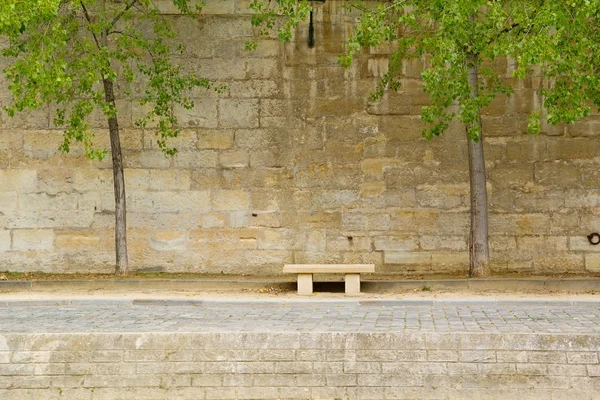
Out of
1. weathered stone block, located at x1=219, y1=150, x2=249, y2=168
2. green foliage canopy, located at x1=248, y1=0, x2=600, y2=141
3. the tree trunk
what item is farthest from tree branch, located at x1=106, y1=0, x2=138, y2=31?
weathered stone block, located at x1=219, y1=150, x2=249, y2=168

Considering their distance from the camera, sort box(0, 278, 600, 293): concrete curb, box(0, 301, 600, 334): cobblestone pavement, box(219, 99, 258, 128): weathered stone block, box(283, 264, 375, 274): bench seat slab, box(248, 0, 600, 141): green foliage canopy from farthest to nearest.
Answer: box(219, 99, 258, 128): weathered stone block → box(0, 278, 600, 293): concrete curb → box(283, 264, 375, 274): bench seat slab → box(248, 0, 600, 141): green foliage canopy → box(0, 301, 600, 334): cobblestone pavement

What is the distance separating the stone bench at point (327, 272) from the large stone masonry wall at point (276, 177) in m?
2.34

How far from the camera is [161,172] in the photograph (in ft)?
54.9

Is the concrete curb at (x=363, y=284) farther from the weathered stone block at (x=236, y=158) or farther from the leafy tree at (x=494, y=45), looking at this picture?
the weathered stone block at (x=236, y=158)

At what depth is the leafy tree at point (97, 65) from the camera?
13969 millimetres

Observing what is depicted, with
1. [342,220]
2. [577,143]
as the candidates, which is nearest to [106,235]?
[342,220]

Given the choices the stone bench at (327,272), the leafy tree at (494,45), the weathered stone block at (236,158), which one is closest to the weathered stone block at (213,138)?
the weathered stone block at (236,158)

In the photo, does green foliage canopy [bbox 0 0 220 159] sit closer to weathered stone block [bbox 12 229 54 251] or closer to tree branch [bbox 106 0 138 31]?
tree branch [bbox 106 0 138 31]

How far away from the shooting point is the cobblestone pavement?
31.7ft

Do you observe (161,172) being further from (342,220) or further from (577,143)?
(577,143)

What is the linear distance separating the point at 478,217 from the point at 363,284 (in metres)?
1.92

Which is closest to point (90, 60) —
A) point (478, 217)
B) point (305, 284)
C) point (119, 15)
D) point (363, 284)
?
point (119, 15)

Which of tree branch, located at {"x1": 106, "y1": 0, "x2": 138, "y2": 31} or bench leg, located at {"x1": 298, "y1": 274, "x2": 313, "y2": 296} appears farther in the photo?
tree branch, located at {"x1": 106, "y1": 0, "x2": 138, "y2": 31}

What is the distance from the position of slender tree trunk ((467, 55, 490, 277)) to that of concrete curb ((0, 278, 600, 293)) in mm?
672
